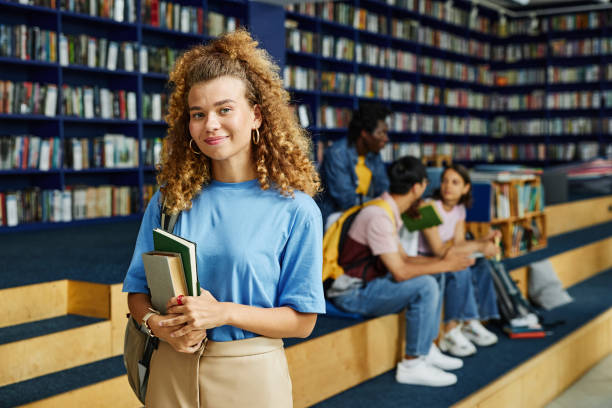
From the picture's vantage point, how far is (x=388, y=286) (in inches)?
107

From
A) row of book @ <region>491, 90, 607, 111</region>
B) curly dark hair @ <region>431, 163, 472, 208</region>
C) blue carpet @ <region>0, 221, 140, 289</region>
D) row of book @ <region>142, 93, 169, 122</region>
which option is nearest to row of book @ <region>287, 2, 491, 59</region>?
row of book @ <region>491, 90, 607, 111</region>

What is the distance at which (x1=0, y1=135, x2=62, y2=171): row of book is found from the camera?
4570 millimetres

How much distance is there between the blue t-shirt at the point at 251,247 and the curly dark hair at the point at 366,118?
103 inches

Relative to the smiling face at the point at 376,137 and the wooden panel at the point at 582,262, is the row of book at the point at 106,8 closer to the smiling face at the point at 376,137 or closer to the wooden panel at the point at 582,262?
the smiling face at the point at 376,137

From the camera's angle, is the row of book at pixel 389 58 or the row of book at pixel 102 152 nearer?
the row of book at pixel 102 152

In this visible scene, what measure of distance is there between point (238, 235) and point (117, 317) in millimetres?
1525

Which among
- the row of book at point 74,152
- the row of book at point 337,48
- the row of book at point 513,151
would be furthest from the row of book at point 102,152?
the row of book at point 513,151

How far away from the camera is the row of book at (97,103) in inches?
193

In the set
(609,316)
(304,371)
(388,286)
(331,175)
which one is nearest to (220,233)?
(304,371)

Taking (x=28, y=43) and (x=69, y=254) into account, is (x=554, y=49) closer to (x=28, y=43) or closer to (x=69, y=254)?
(x=28, y=43)

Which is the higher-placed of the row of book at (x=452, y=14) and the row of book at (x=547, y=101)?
the row of book at (x=452, y=14)

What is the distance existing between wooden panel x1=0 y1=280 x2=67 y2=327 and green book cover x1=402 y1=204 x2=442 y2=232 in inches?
57.3

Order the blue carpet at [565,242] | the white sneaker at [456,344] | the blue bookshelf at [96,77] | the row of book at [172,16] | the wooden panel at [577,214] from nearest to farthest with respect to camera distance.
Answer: the white sneaker at [456,344], the blue carpet at [565,242], the blue bookshelf at [96,77], the row of book at [172,16], the wooden panel at [577,214]

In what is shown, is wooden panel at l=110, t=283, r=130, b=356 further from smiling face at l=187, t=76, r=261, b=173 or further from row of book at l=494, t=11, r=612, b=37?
row of book at l=494, t=11, r=612, b=37
